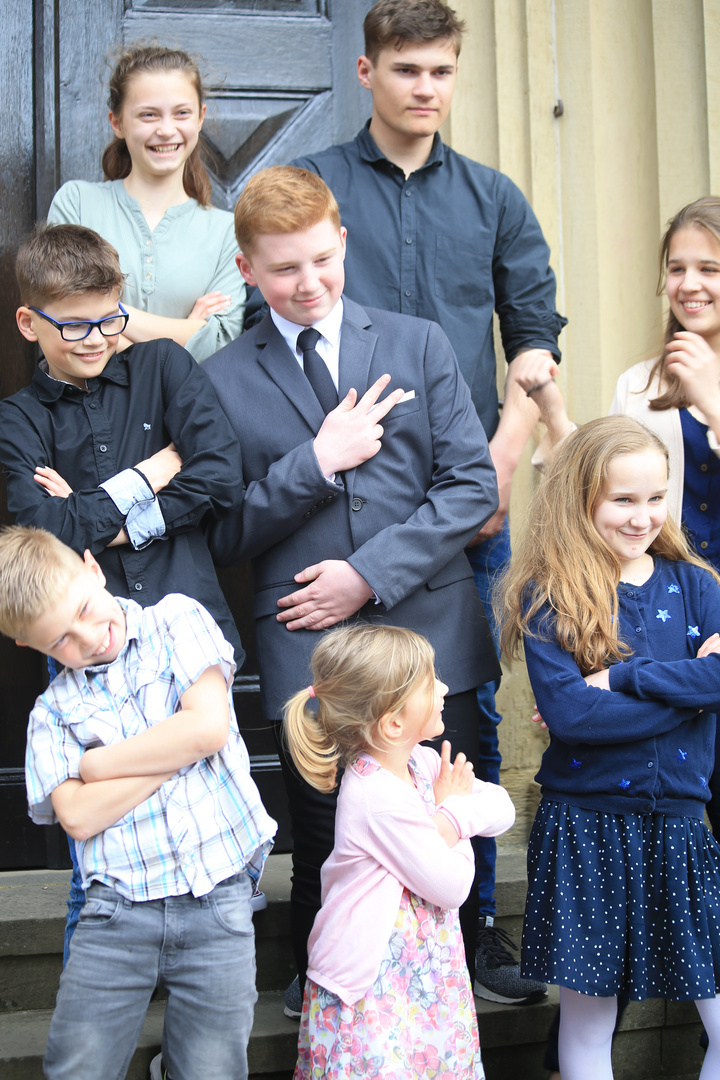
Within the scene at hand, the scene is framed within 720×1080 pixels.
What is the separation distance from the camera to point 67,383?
227cm

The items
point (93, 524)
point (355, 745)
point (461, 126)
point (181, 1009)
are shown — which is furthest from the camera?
point (461, 126)

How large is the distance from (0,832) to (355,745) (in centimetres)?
168

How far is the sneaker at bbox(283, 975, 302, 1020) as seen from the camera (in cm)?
246

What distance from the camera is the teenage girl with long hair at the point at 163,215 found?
272 cm

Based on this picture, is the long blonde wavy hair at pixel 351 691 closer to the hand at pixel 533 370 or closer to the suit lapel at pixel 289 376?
the suit lapel at pixel 289 376

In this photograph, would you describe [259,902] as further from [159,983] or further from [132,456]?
[132,456]

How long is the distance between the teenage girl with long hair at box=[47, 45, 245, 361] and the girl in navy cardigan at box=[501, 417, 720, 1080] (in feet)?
3.43

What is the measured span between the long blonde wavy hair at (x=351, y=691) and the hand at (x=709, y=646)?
0.59 meters

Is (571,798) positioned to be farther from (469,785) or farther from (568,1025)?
(568,1025)

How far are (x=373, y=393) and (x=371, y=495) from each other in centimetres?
22

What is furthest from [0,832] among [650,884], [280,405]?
[650,884]

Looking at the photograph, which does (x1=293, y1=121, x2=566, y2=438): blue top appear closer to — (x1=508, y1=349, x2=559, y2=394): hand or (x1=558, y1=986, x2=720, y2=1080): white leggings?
(x1=508, y1=349, x2=559, y2=394): hand

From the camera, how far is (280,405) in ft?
7.74

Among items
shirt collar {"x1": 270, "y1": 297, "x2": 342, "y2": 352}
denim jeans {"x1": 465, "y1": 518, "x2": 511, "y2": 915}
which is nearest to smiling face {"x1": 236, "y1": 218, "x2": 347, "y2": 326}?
Result: shirt collar {"x1": 270, "y1": 297, "x2": 342, "y2": 352}
